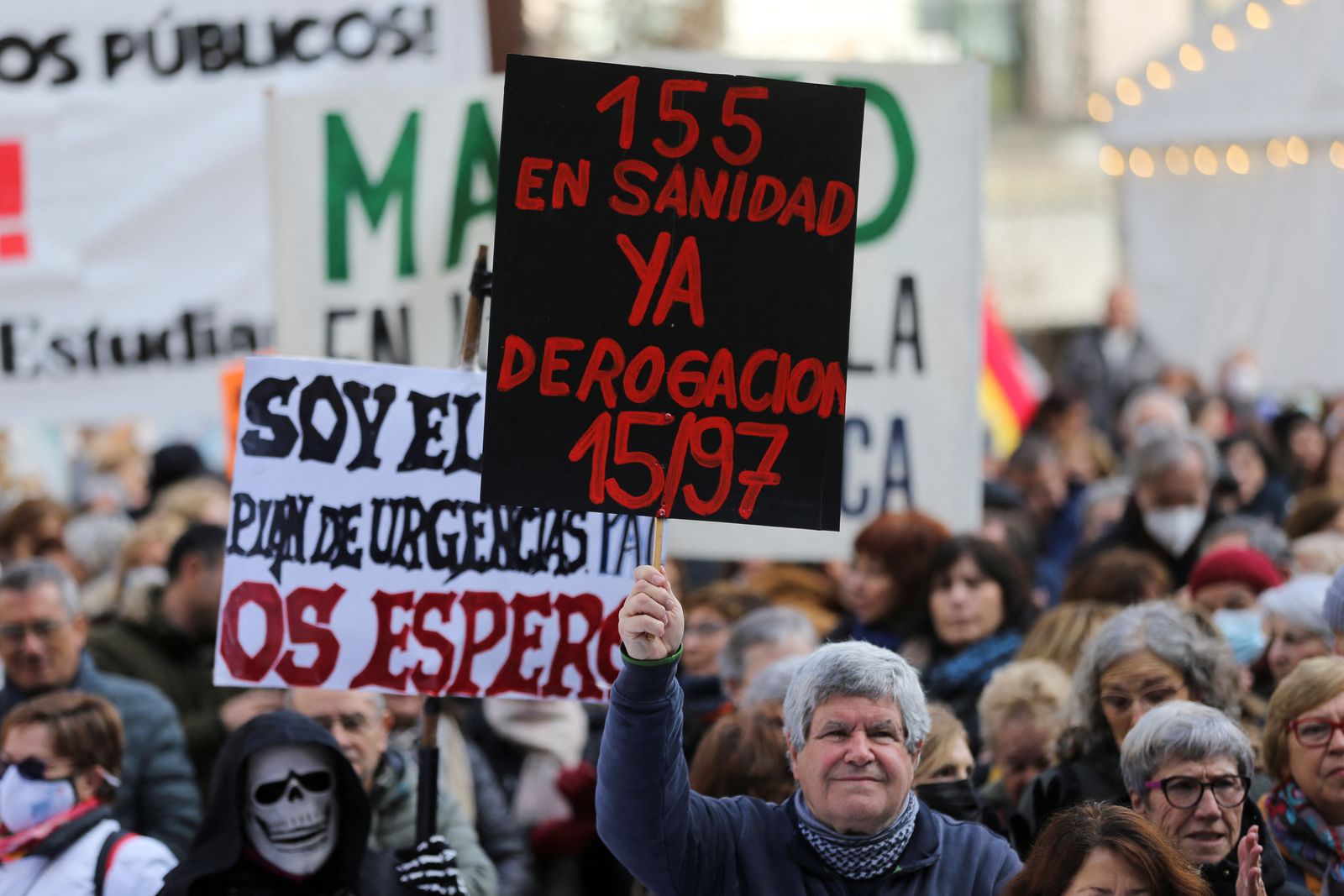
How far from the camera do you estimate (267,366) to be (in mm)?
5078

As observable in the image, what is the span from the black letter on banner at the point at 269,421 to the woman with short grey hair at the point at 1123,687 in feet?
6.38

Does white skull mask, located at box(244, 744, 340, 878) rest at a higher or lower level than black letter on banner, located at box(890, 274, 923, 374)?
lower

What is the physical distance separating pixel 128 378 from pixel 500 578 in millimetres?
3284

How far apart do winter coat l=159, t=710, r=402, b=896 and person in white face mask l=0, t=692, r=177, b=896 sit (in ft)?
0.94

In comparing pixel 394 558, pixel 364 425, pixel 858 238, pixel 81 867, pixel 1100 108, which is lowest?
pixel 81 867

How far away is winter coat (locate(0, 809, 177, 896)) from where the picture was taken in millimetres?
4770

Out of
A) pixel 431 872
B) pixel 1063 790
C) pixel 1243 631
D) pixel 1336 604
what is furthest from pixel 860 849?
pixel 1243 631

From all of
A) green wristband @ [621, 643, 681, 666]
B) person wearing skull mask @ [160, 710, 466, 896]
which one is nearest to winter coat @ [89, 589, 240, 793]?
person wearing skull mask @ [160, 710, 466, 896]

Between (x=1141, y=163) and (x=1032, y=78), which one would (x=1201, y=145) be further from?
(x=1032, y=78)

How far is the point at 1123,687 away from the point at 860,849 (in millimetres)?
1169

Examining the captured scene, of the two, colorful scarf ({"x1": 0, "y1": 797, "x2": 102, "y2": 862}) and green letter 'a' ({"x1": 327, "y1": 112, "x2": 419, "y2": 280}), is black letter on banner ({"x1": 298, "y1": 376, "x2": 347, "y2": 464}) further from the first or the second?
green letter 'a' ({"x1": 327, "y1": 112, "x2": 419, "y2": 280})

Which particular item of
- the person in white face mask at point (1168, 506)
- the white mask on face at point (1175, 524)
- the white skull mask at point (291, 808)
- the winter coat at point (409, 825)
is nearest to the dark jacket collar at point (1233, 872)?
the winter coat at point (409, 825)

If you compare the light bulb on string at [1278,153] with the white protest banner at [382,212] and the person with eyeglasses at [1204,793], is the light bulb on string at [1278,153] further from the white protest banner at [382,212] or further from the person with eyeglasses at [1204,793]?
the person with eyeglasses at [1204,793]

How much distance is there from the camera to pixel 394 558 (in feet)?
16.6
